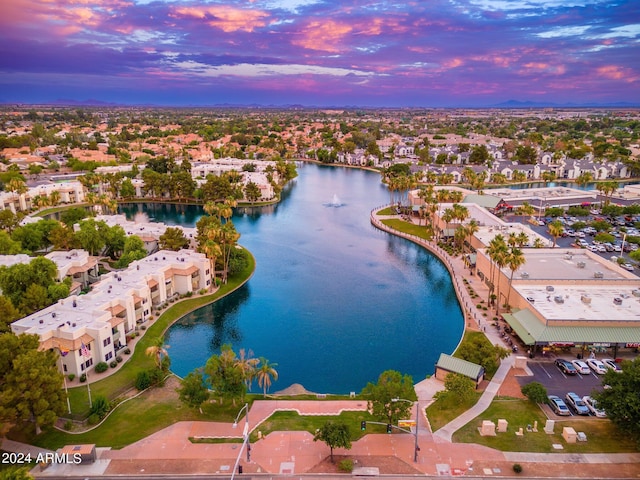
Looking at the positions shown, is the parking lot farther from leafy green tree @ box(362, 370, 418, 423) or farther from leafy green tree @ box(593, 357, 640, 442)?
leafy green tree @ box(362, 370, 418, 423)

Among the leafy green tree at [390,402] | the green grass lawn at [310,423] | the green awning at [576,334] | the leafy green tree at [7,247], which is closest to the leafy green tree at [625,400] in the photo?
the green awning at [576,334]

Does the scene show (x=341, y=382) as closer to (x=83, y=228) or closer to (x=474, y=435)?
(x=474, y=435)

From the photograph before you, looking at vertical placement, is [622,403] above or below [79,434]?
above

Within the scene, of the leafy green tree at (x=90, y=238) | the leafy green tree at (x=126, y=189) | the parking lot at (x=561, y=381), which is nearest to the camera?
the parking lot at (x=561, y=381)

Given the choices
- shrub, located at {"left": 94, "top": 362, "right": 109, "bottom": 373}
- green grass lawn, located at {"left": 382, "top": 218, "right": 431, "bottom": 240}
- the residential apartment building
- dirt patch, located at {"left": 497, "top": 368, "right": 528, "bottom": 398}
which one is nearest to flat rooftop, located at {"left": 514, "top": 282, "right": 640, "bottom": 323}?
dirt patch, located at {"left": 497, "top": 368, "right": 528, "bottom": 398}

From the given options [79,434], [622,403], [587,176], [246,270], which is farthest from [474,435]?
[587,176]

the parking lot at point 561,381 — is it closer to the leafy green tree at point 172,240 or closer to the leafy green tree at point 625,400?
the leafy green tree at point 625,400

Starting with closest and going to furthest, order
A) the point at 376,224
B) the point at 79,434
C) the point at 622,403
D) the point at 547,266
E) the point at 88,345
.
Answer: the point at 622,403, the point at 79,434, the point at 88,345, the point at 547,266, the point at 376,224
